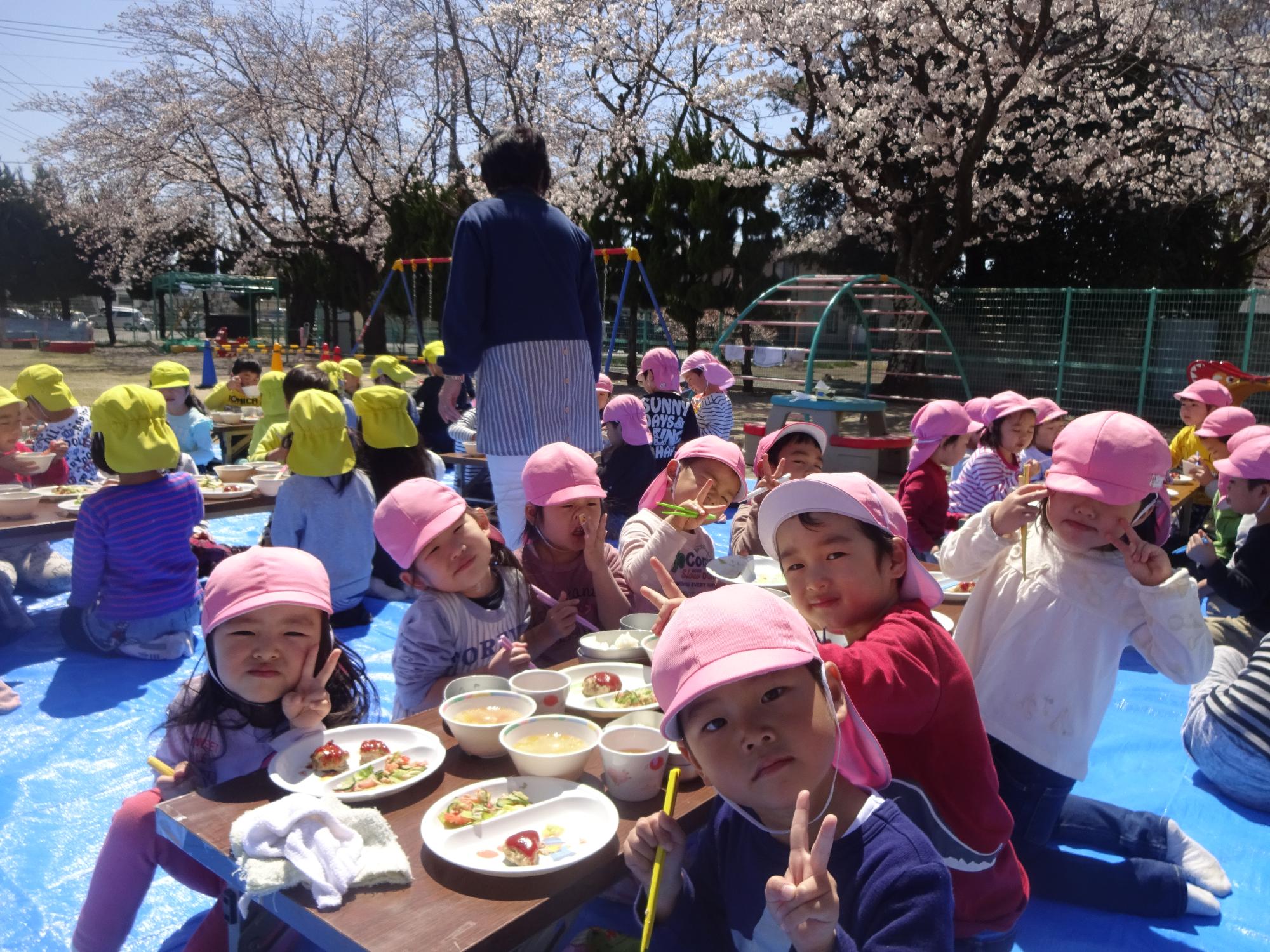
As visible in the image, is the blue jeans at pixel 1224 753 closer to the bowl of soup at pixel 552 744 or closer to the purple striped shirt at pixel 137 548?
the bowl of soup at pixel 552 744

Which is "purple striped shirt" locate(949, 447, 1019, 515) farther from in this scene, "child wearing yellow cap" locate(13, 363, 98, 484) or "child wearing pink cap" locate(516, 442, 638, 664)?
"child wearing yellow cap" locate(13, 363, 98, 484)

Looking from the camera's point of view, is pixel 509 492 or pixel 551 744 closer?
pixel 551 744

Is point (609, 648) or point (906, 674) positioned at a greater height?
point (906, 674)

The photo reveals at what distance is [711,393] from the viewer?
8.44 metres

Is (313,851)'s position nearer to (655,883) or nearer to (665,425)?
(655,883)

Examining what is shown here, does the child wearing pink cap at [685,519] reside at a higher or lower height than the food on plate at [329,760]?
higher

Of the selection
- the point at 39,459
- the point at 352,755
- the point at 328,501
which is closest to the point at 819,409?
the point at 328,501

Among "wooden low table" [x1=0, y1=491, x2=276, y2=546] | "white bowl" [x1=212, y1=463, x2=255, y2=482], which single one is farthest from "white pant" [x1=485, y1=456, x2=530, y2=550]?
"white bowl" [x1=212, y1=463, x2=255, y2=482]

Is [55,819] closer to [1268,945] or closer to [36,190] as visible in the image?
[1268,945]

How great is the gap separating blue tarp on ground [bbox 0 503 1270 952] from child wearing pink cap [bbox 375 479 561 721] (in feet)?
2.38

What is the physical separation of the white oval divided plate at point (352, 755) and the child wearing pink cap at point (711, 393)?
6.38 metres

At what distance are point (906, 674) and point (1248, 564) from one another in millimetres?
2855

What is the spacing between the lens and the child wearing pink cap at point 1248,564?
3678mm

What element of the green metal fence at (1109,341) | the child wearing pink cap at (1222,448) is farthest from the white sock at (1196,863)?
the green metal fence at (1109,341)
